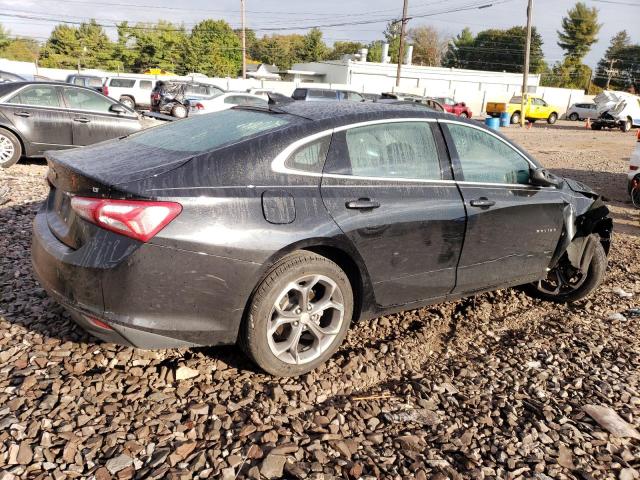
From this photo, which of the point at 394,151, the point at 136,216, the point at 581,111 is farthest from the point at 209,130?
the point at 581,111

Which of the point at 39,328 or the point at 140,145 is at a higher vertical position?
the point at 140,145

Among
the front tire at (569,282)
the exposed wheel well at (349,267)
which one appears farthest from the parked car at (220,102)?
the exposed wheel well at (349,267)

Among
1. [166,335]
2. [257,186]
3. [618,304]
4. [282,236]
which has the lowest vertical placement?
[618,304]

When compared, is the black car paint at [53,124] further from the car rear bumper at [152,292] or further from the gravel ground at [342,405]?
the car rear bumper at [152,292]

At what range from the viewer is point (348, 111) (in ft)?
10.9

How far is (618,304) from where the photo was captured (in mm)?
4574

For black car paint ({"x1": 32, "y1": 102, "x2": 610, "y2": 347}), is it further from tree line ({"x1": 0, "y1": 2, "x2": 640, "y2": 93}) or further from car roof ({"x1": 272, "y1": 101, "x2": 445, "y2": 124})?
tree line ({"x1": 0, "y1": 2, "x2": 640, "y2": 93})

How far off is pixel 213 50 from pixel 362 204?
76.0 metres

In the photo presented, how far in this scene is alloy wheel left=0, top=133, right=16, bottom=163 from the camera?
817 cm

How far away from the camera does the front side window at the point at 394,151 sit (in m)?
3.17

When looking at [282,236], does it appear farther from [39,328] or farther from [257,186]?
[39,328]

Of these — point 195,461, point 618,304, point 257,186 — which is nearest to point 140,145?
point 257,186

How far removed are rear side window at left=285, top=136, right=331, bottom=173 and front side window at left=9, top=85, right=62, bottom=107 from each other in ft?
24.3

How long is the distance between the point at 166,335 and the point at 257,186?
2.96ft
